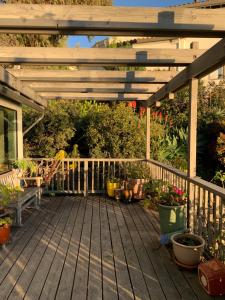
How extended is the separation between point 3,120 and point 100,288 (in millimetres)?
Result: 4014

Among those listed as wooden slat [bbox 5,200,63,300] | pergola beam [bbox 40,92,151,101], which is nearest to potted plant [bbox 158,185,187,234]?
wooden slat [bbox 5,200,63,300]

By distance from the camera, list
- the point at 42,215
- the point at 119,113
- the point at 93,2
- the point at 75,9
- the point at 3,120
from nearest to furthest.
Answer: the point at 75,9 → the point at 42,215 → the point at 3,120 → the point at 119,113 → the point at 93,2

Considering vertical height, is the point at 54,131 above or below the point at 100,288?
above

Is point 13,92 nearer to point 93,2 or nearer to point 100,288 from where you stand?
point 100,288

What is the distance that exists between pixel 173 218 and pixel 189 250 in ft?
2.33

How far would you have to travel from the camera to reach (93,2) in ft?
38.0

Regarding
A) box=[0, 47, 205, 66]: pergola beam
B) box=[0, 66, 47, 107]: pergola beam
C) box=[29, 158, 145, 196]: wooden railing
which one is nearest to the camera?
box=[0, 47, 205, 66]: pergola beam

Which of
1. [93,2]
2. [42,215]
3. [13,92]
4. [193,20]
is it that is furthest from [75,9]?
[93,2]

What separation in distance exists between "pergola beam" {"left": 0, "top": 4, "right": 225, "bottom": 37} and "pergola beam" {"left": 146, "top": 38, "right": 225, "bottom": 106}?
323 millimetres

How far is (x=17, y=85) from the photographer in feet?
15.4

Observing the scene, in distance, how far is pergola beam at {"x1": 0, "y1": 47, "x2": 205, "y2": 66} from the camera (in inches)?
134

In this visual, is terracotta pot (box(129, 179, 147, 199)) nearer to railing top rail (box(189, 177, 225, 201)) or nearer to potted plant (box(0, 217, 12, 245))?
railing top rail (box(189, 177, 225, 201))

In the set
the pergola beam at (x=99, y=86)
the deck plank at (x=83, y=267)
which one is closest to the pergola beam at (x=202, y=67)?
the pergola beam at (x=99, y=86)

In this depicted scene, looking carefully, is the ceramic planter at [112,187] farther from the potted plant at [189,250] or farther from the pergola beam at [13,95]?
the potted plant at [189,250]
